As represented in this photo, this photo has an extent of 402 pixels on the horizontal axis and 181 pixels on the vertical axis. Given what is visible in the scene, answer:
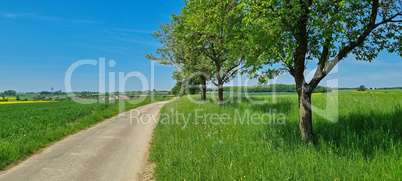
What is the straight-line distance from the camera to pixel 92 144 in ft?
32.6

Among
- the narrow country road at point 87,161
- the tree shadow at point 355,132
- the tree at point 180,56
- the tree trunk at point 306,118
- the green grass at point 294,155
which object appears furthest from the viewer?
the tree at point 180,56

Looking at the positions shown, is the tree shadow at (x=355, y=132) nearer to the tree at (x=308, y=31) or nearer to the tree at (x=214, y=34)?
the tree at (x=308, y=31)

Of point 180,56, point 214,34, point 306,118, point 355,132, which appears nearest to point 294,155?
point 306,118

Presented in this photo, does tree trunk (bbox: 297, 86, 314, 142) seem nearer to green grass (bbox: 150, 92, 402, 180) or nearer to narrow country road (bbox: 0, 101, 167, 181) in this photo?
green grass (bbox: 150, 92, 402, 180)

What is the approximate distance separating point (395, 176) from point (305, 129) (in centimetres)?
312

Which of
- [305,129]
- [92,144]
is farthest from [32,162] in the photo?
[305,129]

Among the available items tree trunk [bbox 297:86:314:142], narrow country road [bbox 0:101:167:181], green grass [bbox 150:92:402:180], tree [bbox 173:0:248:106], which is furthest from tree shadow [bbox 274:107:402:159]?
narrow country road [bbox 0:101:167:181]

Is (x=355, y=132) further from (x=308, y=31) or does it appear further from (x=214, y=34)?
(x=214, y=34)

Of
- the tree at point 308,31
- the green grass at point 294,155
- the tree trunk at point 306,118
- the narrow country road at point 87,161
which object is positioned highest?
the tree at point 308,31

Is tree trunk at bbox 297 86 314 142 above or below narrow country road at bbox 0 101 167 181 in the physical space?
above

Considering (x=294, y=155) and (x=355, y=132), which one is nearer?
(x=294, y=155)

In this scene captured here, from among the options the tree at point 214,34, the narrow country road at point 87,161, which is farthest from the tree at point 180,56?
the narrow country road at point 87,161

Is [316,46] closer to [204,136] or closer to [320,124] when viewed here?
[320,124]

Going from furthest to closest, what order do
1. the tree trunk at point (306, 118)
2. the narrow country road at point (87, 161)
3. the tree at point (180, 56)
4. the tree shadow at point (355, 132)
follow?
the tree at point (180, 56) → the tree trunk at point (306, 118) → the narrow country road at point (87, 161) → the tree shadow at point (355, 132)
